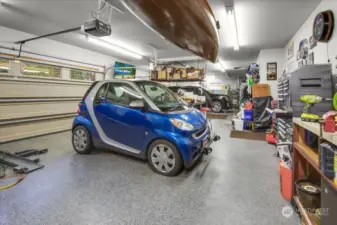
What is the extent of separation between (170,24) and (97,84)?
7.69 ft

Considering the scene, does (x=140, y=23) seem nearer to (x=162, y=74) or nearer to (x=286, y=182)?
(x=162, y=74)

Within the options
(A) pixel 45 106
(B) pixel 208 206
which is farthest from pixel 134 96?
(A) pixel 45 106

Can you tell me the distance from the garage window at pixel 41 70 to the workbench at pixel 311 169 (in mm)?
6542

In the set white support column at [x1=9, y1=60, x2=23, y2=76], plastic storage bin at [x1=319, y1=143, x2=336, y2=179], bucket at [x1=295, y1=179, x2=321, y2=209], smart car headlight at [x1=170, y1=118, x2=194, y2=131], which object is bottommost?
bucket at [x1=295, y1=179, x2=321, y2=209]

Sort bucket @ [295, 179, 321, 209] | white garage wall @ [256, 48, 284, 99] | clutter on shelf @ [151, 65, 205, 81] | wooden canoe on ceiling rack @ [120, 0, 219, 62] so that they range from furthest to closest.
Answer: clutter on shelf @ [151, 65, 205, 81]
white garage wall @ [256, 48, 284, 99]
bucket @ [295, 179, 321, 209]
wooden canoe on ceiling rack @ [120, 0, 219, 62]

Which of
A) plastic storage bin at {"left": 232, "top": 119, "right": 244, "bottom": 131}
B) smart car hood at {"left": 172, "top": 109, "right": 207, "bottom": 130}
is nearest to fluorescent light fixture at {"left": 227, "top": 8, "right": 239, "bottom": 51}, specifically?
smart car hood at {"left": 172, "top": 109, "right": 207, "bottom": 130}

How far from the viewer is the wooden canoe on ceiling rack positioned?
1.49m

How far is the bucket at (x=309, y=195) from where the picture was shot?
167 cm

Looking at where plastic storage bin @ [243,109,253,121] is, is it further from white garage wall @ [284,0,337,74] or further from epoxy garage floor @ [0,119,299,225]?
epoxy garage floor @ [0,119,299,225]

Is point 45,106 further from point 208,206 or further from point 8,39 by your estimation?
point 208,206

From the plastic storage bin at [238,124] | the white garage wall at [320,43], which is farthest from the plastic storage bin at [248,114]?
the white garage wall at [320,43]

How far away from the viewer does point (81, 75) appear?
22.5 ft

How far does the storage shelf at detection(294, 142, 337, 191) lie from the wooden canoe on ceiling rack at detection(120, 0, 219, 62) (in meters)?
1.59

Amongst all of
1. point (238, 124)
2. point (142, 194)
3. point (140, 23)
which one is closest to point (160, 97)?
point (142, 194)
